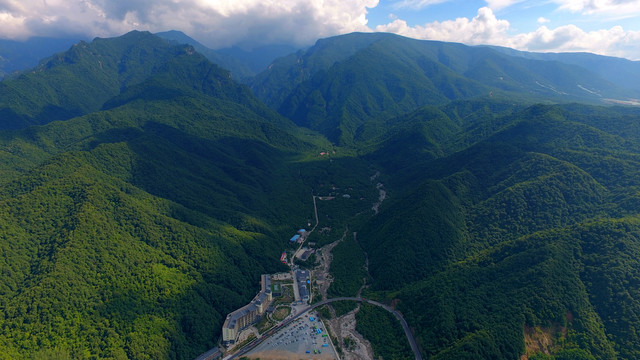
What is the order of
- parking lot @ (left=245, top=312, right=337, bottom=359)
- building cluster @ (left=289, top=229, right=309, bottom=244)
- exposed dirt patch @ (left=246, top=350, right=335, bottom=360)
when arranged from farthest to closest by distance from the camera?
building cluster @ (left=289, top=229, right=309, bottom=244)
parking lot @ (left=245, top=312, right=337, bottom=359)
exposed dirt patch @ (left=246, top=350, right=335, bottom=360)

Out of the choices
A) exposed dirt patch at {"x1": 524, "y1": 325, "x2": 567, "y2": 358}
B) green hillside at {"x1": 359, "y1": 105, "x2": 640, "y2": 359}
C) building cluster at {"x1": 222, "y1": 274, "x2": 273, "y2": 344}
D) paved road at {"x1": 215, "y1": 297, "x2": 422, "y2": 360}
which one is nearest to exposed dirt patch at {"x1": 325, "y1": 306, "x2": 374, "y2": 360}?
paved road at {"x1": 215, "y1": 297, "x2": 422, "y2": 360}

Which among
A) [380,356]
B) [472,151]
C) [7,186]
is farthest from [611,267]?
[7,186]

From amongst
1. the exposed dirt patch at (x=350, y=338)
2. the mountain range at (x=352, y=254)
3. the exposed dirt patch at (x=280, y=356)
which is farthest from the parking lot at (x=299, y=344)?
the mountain range at (x=352, y=254)

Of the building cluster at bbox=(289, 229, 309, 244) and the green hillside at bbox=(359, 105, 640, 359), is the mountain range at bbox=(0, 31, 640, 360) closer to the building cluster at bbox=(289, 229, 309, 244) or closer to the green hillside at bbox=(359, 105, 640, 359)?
the green hillside at bbox=(359, 105, 640, 359)

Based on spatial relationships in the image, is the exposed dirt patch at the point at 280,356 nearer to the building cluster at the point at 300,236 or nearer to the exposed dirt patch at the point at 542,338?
the exposed dirt patch at the point at 542,338

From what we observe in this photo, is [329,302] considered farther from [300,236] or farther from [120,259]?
[120,259]

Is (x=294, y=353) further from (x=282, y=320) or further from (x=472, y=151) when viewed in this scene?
(x=472, y=151)

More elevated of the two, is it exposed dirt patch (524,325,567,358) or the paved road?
the paved road
